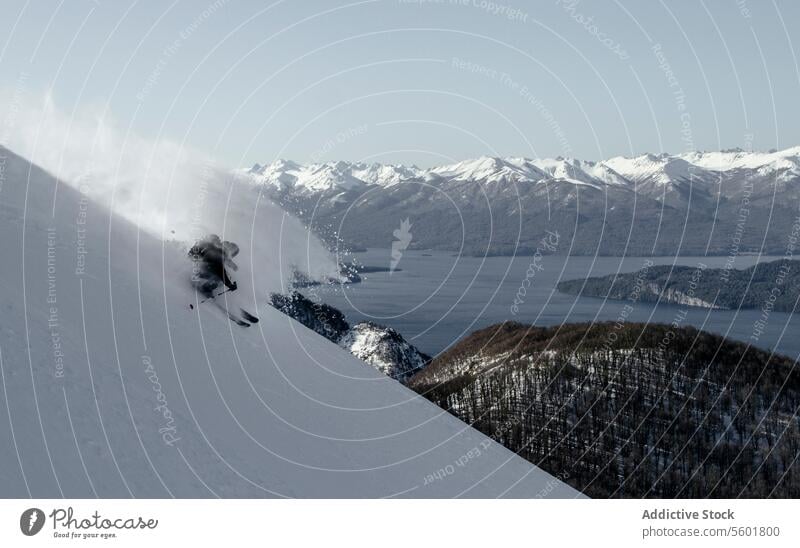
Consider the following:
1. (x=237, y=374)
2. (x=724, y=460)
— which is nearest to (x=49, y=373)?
(x=237, y=374)

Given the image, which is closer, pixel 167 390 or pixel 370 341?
pixel 167 390

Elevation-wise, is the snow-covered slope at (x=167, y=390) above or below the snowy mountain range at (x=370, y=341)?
above

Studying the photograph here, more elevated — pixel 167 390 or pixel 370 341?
pixel 167 390

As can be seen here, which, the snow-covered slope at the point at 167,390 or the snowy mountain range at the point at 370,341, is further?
the snowy mountain range at the point at 370,341

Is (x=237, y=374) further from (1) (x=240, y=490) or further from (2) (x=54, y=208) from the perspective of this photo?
(2) (x=54, y=208)

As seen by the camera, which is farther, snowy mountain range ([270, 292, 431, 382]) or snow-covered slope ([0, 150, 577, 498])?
snowy mountain range ([270, 292, 431, 382])

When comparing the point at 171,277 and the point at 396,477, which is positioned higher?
the point at 171,277

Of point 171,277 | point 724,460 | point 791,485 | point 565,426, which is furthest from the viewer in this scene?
point 565,426

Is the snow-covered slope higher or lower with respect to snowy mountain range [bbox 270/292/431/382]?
higher
